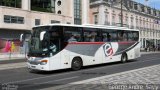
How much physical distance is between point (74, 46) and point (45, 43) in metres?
2.55

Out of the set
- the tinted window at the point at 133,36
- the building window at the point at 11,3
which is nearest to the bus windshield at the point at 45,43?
the tinted window at the point at 133,36

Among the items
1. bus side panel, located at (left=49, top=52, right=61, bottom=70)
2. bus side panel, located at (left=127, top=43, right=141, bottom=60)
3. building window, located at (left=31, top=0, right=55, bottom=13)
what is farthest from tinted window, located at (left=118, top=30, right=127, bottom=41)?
building window, located at (left=31, top=0, right=55, bottom=13)

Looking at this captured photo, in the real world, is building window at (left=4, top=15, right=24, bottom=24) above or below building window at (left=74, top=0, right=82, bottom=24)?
below

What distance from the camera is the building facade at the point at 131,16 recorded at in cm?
7331

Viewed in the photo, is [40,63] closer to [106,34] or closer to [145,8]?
[106,34]

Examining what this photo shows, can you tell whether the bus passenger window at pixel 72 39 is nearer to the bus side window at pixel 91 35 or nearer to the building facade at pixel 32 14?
the bus side window at pixel 91 35

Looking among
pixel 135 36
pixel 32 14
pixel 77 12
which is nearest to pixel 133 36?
pixel 135 36

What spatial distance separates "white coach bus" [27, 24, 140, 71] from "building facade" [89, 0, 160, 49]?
1781 inches

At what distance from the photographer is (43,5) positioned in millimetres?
62844

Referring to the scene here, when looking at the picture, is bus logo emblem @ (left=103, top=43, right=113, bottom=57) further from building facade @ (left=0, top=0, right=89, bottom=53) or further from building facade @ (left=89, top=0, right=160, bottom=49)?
building facade @ (left=89, top=0, right=160, bottom=49)

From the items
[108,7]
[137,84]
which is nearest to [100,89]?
[137,84]

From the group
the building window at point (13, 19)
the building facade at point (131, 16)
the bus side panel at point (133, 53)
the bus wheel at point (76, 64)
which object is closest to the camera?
the bus wheel at point (76, 64)

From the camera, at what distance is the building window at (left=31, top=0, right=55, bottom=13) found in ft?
197

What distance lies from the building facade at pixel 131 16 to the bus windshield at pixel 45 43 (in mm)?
51541
